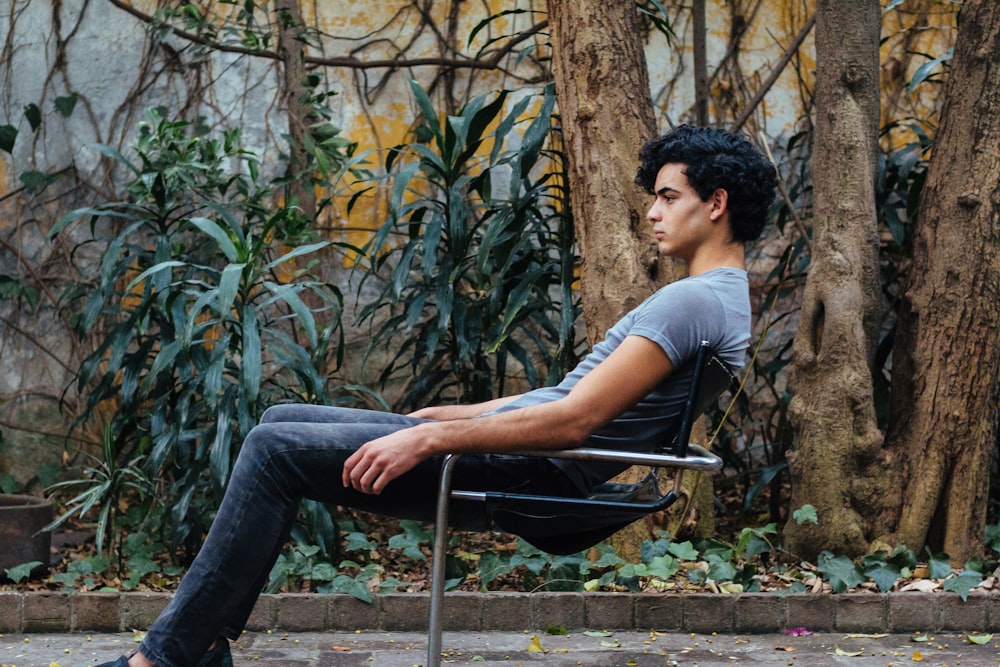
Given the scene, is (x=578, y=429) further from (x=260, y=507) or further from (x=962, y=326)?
(x=962, y=326)

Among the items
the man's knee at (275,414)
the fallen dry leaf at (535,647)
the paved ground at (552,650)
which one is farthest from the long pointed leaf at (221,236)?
the fallen dry leaf at (535,647)

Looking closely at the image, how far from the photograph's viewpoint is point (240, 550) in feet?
6.58

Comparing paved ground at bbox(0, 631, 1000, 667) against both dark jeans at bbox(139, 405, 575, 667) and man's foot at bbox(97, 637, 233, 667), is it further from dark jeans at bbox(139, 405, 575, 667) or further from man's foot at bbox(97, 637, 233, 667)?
dark jeans at bbox(139, 405, 575, 667)

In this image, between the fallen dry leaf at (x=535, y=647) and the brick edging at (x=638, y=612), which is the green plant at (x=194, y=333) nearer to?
the brick edging at (x=638, y=612)

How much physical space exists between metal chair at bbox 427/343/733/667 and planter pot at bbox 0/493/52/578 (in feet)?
6.64

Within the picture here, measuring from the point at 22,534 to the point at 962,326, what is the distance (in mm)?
2992

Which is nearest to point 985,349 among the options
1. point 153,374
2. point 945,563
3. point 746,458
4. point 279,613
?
point 945,563

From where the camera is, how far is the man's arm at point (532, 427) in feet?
6.44

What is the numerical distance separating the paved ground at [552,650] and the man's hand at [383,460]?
1053 mm

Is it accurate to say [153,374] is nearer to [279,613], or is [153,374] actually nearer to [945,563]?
[279,613]

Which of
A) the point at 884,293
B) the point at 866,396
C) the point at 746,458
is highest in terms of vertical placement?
the point at 884,293

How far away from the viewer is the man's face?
2.25 meters

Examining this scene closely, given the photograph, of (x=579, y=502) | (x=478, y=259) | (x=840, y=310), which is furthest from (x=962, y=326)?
(x=579, y=502)

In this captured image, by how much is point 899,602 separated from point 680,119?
245 centimetres
